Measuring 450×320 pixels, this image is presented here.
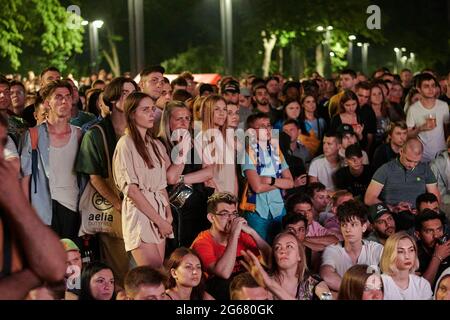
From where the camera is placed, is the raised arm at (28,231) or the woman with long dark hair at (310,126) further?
the woman with long dark hair at (310,126)

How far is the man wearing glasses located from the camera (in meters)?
8.20

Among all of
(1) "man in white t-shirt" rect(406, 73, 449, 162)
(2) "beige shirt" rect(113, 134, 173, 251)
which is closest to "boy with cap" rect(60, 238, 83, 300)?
(2) "beige shirt" rect(113, 134, 173, 251)

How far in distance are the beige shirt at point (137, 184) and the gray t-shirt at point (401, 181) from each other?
12.4 feet

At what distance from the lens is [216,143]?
924 centimetres

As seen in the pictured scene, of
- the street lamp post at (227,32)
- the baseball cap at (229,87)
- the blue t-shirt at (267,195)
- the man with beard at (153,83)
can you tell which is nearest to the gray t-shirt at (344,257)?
the blue t-shirt at (267,195)

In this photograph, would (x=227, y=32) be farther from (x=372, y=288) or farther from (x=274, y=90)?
(x=372, y=288)

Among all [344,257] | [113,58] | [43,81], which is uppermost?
[113,58]

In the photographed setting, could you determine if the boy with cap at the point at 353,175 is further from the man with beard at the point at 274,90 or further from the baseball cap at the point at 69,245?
the baseball cap at the point at 69,245

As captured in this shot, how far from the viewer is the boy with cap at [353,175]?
11.5 m

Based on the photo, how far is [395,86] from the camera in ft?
50.2

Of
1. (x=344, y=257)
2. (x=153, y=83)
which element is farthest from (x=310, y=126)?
(x=344, y=257)

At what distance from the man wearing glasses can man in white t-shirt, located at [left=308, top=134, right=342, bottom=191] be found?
124 inches

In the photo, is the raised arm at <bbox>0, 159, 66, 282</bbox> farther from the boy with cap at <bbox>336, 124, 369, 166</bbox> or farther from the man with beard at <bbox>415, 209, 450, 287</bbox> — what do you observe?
the boy with cap at <bbox>336, 124, 369, 166</bbox>

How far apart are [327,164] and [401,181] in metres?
0.99
